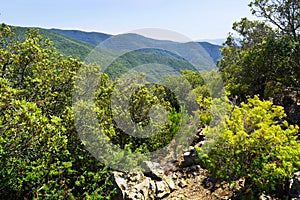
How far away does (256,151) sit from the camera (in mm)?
8422

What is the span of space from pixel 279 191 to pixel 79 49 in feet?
474

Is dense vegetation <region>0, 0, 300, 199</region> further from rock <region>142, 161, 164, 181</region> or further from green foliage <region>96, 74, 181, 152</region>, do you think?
rock <region>142, 161, 164, 181</region>

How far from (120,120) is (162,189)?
3.30m

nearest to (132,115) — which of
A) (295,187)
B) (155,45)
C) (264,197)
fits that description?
(264,197)

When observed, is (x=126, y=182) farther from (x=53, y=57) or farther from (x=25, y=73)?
(x=53, y=57)

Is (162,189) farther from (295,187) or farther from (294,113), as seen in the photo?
(294,113)

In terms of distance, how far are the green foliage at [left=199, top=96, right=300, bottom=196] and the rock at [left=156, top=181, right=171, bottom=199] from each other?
7.65 feet

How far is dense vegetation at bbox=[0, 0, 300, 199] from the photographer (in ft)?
26.4

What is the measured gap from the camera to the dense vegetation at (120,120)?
316 inches

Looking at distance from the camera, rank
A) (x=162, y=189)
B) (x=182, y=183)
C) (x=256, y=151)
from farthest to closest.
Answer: (x=182, y=183) → (x=162, y=189) → (x=256, y=151)

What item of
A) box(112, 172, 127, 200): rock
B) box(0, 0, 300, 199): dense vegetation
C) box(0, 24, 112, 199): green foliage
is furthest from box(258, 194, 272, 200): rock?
box(0, 24, 112, 199): green foliage

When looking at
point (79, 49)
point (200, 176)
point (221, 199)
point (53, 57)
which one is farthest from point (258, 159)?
point (79, 49)

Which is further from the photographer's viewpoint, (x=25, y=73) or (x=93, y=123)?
(x=25, y=73)

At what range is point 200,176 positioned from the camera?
11781mm
